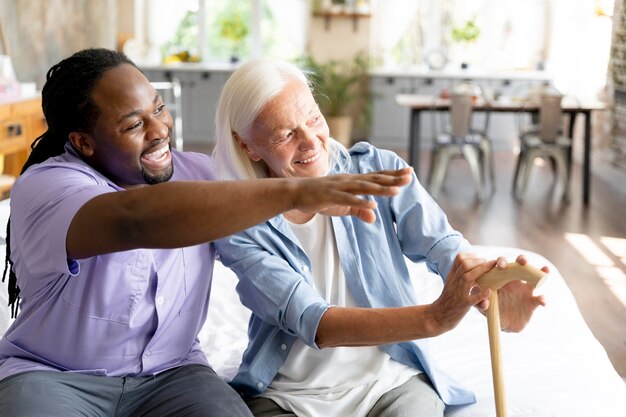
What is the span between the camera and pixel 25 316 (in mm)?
1732

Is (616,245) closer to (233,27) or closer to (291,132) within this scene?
(291,132)

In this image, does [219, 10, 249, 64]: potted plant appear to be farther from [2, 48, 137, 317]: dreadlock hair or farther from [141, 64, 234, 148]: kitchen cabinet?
[2, 48, 137, 317]: dreadlock hair

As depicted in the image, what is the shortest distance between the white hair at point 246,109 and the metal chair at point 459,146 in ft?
16.4

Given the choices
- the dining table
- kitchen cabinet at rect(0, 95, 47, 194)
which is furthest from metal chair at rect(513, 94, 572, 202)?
kitchen cabinet at rect(0, 95, 47, 194)

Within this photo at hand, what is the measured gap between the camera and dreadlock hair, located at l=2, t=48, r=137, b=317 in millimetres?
1677

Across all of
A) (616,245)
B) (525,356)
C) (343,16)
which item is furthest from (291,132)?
(343,16)

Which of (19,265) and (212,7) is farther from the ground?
(212,7)

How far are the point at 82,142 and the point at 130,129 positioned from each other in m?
0.12

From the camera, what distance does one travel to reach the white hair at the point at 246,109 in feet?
5.76

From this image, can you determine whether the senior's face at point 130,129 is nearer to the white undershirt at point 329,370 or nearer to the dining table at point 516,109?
the white undershirt at point 329,370

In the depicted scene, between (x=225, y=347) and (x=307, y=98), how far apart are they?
859 millimetres

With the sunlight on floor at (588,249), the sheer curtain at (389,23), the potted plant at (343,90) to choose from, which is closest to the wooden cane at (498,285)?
the sunlight on floor at (588,249)

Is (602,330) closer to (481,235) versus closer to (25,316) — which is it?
(481,235)

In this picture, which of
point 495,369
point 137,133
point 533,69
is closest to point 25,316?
point 137,133
